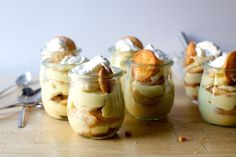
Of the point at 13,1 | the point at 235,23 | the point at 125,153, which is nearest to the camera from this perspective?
the point at 125,153

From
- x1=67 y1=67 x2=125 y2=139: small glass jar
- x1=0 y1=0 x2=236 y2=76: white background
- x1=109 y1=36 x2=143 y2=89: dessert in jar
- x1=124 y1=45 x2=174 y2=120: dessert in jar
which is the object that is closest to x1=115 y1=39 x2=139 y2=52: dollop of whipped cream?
x1=109 y1=36 x2=143 y2=89: dessert in jar

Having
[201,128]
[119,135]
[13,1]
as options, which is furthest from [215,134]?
[13,1]

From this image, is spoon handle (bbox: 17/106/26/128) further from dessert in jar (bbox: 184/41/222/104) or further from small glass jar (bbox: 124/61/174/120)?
dessert in jar (bbox: 184/41/222/104)

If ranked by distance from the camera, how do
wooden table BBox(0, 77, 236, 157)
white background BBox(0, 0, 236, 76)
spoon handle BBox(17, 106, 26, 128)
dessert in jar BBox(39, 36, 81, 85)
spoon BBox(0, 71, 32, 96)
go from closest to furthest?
wooden table BBox(0, 77, 236, 157) < spoon handle BBox(17, 106, 26, 128) < dessert in jar BBox(39, 36, 81, 85) < spoon BBox(0, 71, 32, 96) < white background BBox(0, 0, 236, 76)

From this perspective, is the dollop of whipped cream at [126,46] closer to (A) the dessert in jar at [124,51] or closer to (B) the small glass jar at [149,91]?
(A) the dessert in jar at [124,51]

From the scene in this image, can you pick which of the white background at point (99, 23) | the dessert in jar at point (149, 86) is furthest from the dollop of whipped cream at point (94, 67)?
the white background at point (99, 23)

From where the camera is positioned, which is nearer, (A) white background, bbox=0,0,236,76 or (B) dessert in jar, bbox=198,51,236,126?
(B) dessert in jar, bbox=198,51,236,126

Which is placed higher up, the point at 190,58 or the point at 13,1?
the point at 13,1

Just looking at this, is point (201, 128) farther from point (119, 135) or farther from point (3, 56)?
point (3, 56)
